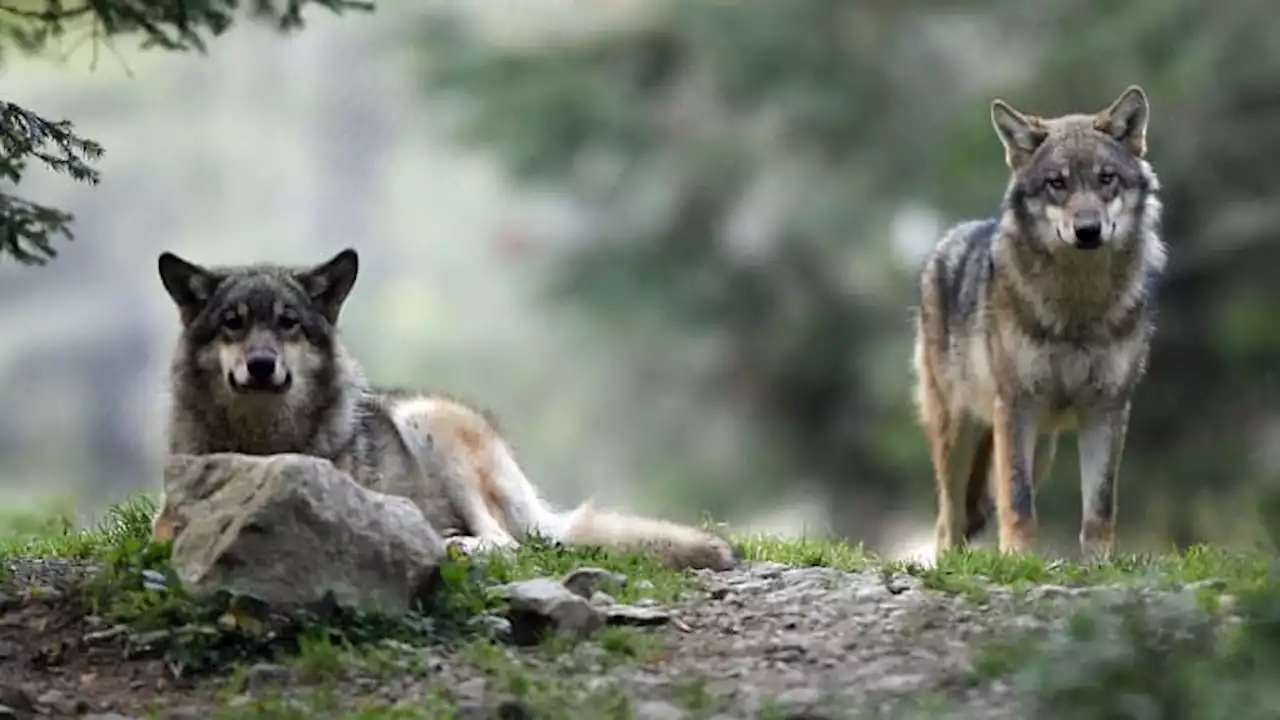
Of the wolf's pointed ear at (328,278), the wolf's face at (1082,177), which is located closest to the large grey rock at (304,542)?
the wolf's pointed ear at (328,278)

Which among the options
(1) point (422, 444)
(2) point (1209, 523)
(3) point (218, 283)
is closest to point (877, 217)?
(2) point (1209, 523)

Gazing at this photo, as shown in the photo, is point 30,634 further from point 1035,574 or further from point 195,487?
point 1035,574

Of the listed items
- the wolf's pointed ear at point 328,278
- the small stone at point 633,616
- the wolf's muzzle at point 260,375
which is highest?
the wolf's pointed ear at point 328,278

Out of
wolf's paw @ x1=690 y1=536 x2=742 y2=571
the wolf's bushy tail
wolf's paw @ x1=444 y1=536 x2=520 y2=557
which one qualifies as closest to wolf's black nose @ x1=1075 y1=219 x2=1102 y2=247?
the wolf's bushy tail

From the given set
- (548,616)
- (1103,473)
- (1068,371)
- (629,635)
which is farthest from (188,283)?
(1103,473)

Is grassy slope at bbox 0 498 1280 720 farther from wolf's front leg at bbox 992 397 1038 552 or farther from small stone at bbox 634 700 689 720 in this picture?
wolf's front leg at bbox 992 397 1038 552

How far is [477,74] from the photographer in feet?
47.4

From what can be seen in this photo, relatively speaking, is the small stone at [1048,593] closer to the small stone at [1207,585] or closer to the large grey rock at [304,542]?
the small stone at [1207,585]

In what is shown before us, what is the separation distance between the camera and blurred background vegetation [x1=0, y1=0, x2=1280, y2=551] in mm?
12922

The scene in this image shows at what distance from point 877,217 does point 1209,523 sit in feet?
10.6

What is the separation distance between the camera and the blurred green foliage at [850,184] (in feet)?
42.3

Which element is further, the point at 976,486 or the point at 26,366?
the point at 26,366

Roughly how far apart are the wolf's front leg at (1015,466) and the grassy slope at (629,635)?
994 millimetres

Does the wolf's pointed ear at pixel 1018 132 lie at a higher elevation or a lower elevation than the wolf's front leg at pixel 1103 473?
higher
